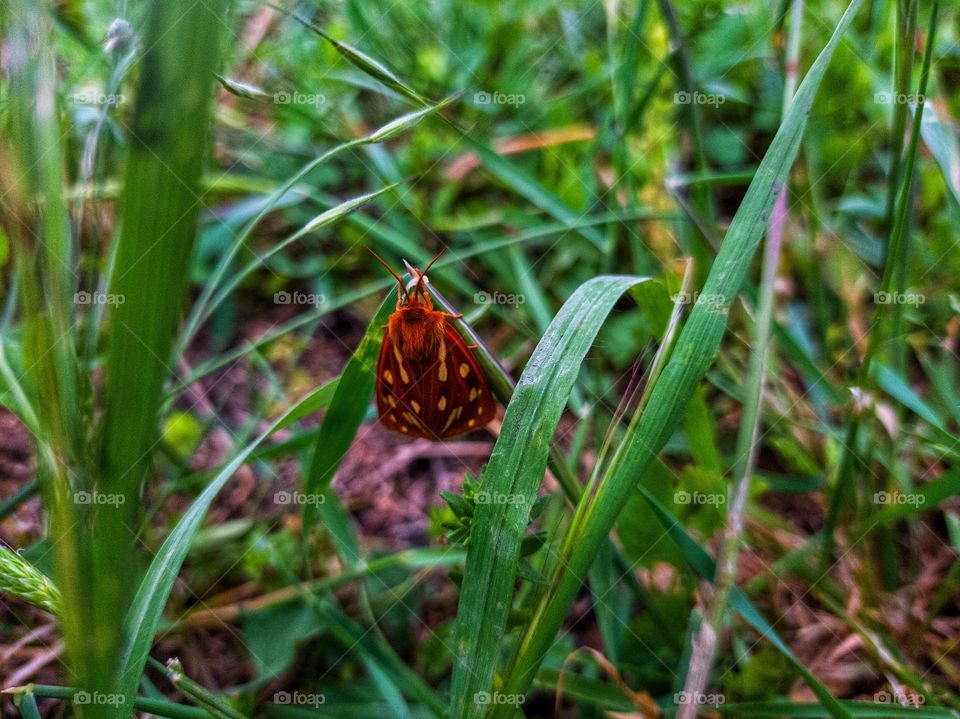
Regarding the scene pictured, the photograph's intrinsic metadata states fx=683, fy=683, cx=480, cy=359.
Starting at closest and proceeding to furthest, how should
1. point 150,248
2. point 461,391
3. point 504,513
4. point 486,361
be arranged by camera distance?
point 150,248 → point 504,513 → point 486,361 → point 461,391

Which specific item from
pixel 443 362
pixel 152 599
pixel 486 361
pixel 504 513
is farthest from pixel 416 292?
pixel 152 599

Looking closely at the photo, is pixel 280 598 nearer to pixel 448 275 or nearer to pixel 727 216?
pixel 448 275

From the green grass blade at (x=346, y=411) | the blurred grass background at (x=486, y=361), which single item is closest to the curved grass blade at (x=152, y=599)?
the blurred grass background at (x=486, y=361)

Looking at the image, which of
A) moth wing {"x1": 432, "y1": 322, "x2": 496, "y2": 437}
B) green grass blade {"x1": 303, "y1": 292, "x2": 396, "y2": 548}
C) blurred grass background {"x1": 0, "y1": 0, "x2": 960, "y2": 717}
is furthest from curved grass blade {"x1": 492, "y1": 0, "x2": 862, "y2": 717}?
green grass blade {"x1": 303, "y1": 292, "x2": 396, "y2": 548}

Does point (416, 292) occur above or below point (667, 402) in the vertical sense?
above

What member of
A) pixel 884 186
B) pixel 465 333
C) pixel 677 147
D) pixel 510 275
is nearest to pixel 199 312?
pixel 465 333

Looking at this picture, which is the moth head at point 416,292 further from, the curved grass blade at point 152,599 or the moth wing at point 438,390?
the curved grass blade at point 152,599

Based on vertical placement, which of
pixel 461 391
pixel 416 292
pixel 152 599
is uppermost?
pixel 416 292

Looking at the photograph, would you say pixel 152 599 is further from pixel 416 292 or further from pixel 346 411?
pixel 416 292
